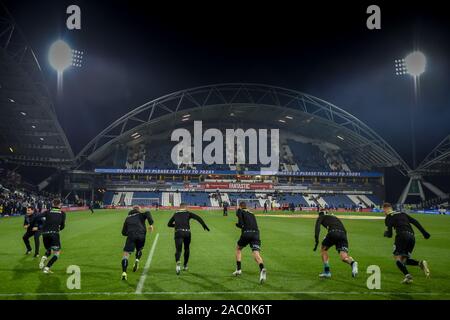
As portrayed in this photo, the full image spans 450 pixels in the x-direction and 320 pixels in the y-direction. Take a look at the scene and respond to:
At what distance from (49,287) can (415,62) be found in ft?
167

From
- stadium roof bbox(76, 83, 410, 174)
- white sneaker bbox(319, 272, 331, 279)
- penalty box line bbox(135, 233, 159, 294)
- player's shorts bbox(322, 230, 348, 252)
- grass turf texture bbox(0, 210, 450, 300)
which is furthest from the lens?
stadium roof bbox(76, 83, 410, 174)

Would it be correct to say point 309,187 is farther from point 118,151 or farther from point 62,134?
point 62,134

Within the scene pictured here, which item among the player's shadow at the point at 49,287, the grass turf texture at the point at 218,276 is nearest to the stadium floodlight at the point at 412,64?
the grass turf texture at the point at 218,276

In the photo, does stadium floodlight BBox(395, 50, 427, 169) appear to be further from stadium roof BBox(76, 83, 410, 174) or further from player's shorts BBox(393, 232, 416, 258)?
player's shorts BBox(393, 232, 416, 258)

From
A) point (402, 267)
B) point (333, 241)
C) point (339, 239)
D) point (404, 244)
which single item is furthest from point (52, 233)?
point (404, 244)

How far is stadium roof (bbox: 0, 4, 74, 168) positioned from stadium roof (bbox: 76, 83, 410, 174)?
25.6 ft

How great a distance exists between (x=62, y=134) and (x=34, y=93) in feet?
41.7

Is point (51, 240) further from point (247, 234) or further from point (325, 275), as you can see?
point (325, 275)

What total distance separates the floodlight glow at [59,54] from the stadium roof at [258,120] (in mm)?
27458

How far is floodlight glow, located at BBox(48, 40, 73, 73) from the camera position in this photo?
39406 mm

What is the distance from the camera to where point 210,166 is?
3354 inches

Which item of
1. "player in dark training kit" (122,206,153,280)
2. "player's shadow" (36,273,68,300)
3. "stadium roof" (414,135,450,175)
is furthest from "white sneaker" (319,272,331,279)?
"stadium roof" (414,135,450,175)

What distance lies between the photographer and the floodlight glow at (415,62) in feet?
155

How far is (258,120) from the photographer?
286 ft
